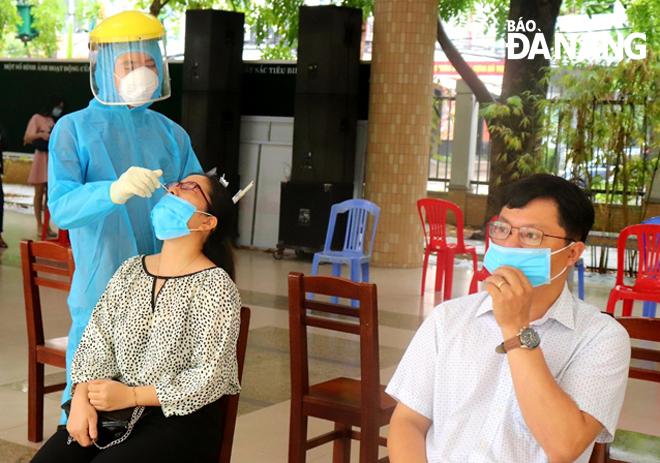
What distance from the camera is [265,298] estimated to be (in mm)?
6566

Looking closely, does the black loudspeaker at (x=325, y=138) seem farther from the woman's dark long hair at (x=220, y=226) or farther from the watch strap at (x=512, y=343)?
the watch strap at (x=512, y=343)

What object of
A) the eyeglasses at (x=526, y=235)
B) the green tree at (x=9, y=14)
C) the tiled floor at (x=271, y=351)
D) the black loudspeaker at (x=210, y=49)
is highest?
the green tree at (x=9, y=14)

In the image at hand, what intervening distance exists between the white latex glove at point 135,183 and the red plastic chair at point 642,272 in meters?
3.51

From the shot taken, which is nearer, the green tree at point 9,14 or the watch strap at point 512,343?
the watch strap at point 512,343

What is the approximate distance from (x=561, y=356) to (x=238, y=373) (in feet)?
3.22

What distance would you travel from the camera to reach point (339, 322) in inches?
104

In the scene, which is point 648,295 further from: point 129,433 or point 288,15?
point 288,15

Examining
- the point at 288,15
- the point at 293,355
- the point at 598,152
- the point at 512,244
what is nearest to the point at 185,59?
the point at 288,15

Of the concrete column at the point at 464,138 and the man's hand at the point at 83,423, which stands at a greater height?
the concrete column at the point at 464,138

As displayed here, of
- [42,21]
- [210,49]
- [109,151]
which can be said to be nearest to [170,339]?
[109,151]

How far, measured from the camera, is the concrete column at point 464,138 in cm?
1195

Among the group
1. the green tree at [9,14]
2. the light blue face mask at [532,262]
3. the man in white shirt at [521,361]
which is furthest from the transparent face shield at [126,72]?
the green tree at [9,14]

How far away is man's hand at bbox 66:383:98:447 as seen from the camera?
7.07 ft

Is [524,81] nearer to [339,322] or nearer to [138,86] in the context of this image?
[339,322]
